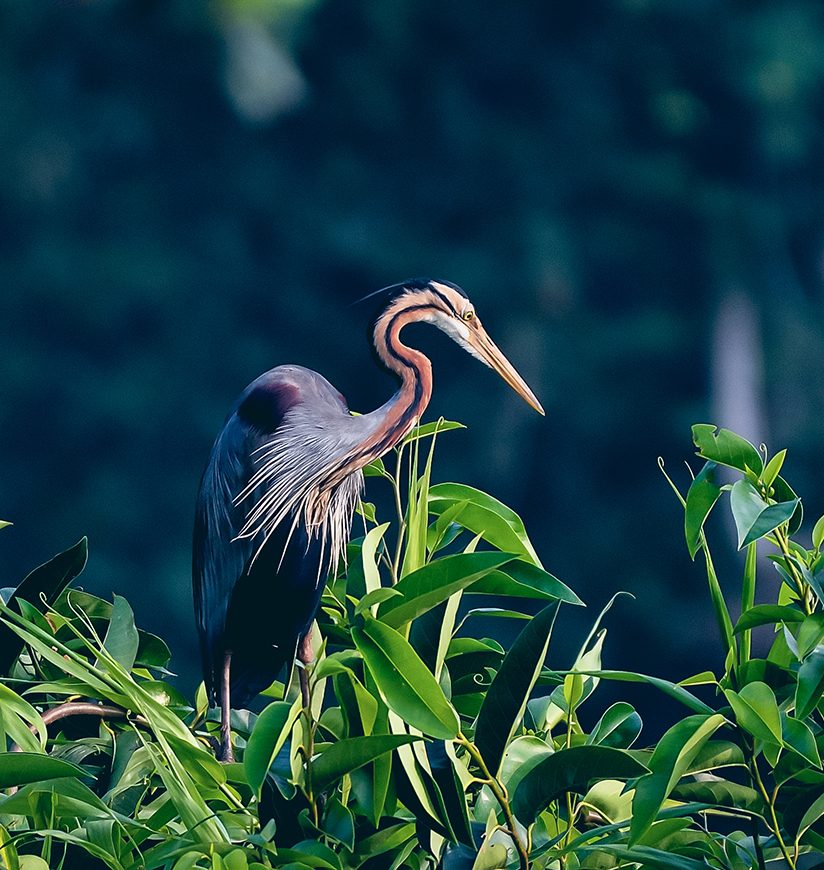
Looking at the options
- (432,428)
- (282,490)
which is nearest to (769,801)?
(432,428)

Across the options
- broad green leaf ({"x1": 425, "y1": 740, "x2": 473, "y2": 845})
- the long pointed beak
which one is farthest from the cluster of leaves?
the long pointed beak

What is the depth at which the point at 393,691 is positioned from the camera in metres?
0.37

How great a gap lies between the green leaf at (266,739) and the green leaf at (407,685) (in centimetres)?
4

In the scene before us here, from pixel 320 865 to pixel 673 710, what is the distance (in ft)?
13.0

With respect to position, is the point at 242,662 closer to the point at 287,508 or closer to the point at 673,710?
the point at 287,508

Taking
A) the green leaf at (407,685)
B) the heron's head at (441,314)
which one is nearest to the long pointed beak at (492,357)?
the heron's head at (441,314)

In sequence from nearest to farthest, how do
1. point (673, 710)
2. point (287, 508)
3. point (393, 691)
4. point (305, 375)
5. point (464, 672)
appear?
1. point (393, 691)
2. point (464, 672)
3. point (287, 508)
4. point (305, 375)
5. point (673, 710)

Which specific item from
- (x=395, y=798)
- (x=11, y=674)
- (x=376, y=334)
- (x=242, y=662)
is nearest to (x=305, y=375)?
(x=376, y=334)

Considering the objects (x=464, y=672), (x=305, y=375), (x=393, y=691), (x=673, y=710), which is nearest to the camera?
(x=393, y=691)

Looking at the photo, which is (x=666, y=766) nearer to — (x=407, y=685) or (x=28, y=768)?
(x=407, y=685)

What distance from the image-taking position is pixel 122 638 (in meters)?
0.56

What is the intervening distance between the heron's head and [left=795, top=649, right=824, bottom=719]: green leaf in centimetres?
59

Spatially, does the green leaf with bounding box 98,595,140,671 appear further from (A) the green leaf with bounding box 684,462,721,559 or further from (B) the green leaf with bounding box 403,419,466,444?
(A) the green leaf with bounding box 684,462,721,559

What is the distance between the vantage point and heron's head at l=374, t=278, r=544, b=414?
1000 millimetres
